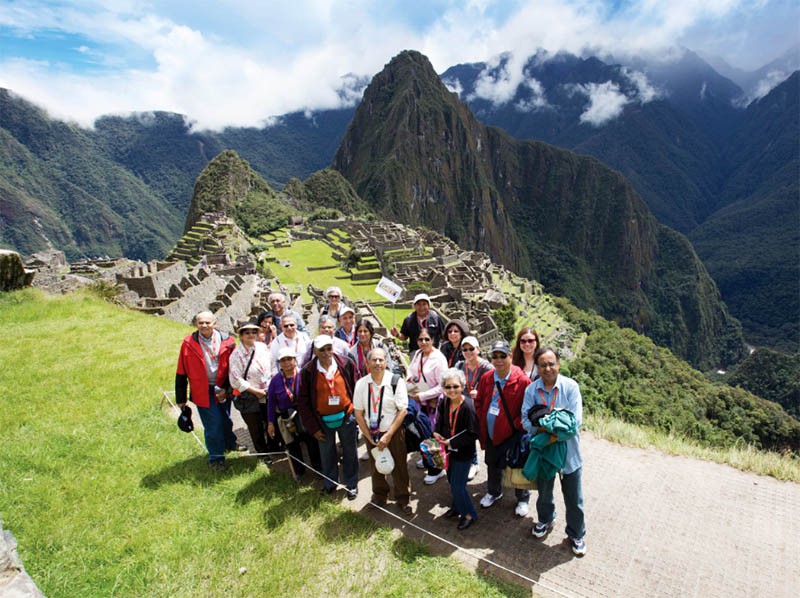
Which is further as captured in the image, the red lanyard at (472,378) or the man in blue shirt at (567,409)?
the red lanyard at (472,378)

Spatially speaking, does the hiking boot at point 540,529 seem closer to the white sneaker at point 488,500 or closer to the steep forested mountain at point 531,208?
the white sneaker at point 488,500

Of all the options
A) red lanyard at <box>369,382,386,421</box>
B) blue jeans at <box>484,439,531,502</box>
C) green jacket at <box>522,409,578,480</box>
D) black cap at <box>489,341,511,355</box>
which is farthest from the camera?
blue jeans at <box>484,439,531,502</box>

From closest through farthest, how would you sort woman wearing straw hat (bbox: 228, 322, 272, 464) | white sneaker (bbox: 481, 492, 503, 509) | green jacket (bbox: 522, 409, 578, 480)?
green jacket (bbox: 522, 409, 578, 480), white sneaker (bbox: 481, 492, 503, 509), woman wearing straw hat (bbox: 228, 322, 272, 464)

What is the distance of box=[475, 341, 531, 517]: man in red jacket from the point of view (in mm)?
4340

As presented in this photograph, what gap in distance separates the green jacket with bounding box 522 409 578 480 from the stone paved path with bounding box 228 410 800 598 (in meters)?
0.80

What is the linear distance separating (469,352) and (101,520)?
3922 millimetres

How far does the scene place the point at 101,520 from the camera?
4168 mm

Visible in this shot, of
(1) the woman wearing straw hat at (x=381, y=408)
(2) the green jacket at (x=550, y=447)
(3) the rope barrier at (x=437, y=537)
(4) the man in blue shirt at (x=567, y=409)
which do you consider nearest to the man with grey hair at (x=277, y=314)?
(3) the rope barrier at (x=437, y=537)

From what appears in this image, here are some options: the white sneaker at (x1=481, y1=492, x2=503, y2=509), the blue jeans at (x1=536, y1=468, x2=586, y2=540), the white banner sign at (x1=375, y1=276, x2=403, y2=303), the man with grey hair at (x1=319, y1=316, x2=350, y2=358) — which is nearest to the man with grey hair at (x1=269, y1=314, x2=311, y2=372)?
the man with grey hair at (x1=319, y1=316, x2=350, y2=358)

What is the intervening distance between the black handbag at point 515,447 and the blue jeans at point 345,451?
1585 millimetres

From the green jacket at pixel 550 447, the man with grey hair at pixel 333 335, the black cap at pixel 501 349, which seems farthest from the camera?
the man with grey hair at pixel 333 335

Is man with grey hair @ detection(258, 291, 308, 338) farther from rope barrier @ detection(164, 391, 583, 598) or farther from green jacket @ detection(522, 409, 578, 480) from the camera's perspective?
green jacket @ detection(522, 409, 578, 480)

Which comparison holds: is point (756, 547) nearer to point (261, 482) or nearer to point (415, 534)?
point (415, 534)

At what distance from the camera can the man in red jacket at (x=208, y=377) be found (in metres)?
5.09
